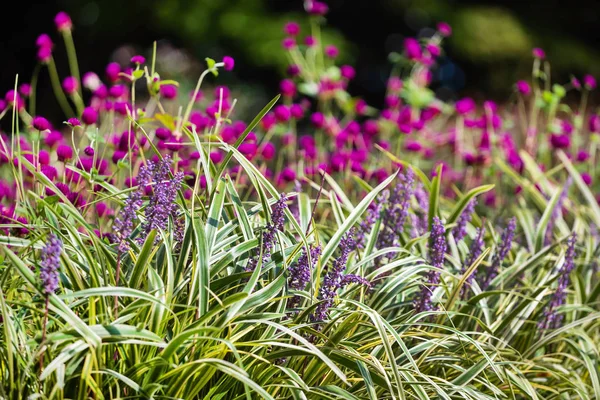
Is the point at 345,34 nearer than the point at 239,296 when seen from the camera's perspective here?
No

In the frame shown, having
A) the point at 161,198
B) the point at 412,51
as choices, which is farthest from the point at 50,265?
the point at 412,51

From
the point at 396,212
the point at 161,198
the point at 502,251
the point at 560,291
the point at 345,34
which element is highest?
the point at 161,198

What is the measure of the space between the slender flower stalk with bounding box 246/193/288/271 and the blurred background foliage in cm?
811

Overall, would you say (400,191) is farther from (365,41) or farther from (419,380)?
(365,41)

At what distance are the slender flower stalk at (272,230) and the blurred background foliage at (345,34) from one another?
811cm

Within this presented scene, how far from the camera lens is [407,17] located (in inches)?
468

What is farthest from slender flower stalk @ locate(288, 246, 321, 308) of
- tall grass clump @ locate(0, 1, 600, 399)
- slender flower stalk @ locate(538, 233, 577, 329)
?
slender flower stalk @ locate(538, 233, 577, 329)

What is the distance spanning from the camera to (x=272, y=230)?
1902 millimetres

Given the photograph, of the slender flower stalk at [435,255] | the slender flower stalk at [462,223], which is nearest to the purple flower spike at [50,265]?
the slender flower stalk at [435,255]

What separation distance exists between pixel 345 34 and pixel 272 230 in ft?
35.6

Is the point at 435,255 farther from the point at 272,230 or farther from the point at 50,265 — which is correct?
the point at 50,265

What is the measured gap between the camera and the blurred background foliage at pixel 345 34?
1034 cm

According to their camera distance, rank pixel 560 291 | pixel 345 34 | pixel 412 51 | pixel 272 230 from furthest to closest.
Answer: pixel 345 34, pixel 412 51, pixel 560 291, pixel 272 230

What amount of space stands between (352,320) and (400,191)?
715 mm
